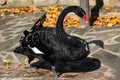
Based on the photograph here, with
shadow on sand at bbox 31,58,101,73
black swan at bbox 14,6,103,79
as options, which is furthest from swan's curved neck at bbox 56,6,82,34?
shadow on sand at bbox 31,58,101,73

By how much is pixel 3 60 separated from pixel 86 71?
6.84ft

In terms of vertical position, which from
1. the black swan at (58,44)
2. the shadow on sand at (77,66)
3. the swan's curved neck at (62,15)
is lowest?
the shadow on sand at (77,66)

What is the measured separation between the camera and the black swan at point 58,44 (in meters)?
6.96

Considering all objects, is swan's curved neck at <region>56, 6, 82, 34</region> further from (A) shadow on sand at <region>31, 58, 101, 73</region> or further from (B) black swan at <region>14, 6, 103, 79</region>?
(A) shadow on sand at <region>31, 58, 101, 73</region>

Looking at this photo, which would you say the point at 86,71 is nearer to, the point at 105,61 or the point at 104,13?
the point at 105,61

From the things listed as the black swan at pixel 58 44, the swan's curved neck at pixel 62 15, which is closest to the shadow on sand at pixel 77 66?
the black swan at pixel 58 44

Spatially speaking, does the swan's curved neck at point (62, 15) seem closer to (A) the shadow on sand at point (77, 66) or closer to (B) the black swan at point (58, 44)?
(B) the black swan at point (58, 44)

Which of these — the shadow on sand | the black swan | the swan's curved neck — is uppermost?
the swan's curved neck

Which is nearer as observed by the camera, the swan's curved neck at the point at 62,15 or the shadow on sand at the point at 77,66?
the swan's curved neck at the point at 62,15

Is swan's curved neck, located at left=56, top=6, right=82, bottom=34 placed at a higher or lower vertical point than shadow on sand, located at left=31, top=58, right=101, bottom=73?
higher

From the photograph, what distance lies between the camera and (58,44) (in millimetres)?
7008

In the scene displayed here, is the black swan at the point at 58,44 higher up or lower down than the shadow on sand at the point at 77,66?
higher up

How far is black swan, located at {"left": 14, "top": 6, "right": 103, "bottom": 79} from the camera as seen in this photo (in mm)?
6965

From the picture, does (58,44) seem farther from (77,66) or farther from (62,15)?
(77,66)
